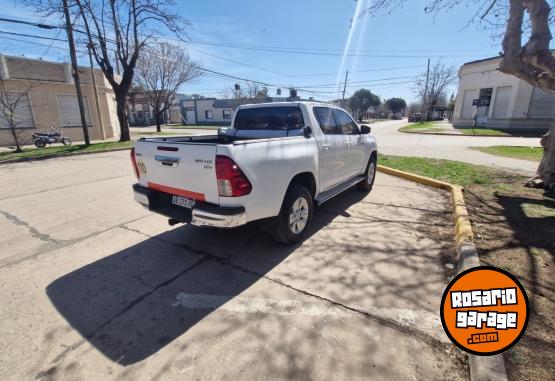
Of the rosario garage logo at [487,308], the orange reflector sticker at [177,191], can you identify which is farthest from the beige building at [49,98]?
the rosario garage logo at [487,308]

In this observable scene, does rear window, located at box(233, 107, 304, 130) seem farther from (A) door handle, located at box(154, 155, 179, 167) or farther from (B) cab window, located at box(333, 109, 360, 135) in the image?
(A) door handle, located at box(154, 155, 179, 167)

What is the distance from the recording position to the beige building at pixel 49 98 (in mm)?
17141

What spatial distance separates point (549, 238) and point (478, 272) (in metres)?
3.29

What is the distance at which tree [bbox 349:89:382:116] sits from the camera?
260ft

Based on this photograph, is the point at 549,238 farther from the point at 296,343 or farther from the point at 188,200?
the point at 188,200

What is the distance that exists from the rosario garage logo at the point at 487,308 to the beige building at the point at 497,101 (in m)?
30.5

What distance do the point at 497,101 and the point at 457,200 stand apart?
28787 mm

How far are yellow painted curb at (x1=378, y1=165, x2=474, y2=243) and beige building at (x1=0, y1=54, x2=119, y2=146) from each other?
816 inches

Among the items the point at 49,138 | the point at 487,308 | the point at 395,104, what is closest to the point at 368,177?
the point at 487,308

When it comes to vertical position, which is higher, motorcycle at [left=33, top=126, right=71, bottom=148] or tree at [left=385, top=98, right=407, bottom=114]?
tree at [left=385, top=98, right=407, bottom=114]

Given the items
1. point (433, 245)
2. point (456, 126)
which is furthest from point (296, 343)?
point (456, 126)

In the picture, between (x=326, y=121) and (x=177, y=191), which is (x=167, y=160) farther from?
(x=326, y=121)

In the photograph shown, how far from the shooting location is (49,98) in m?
18.7

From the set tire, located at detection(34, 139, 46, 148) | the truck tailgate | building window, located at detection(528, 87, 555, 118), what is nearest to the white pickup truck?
the truck tailgate
